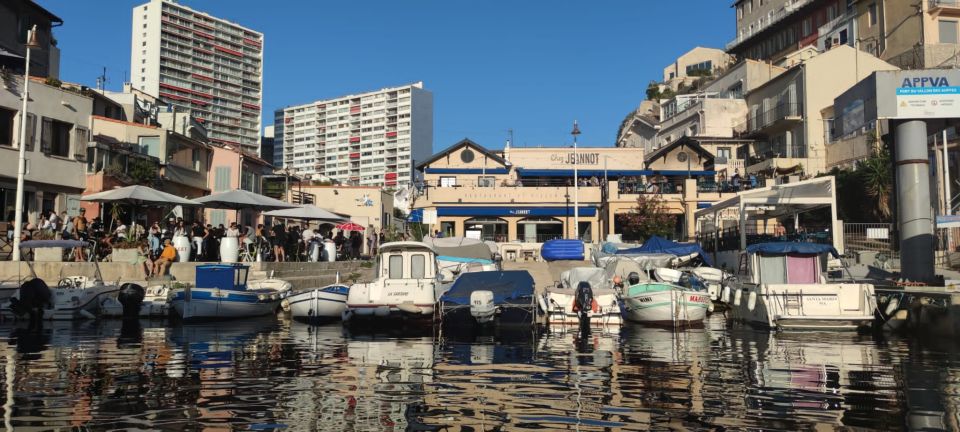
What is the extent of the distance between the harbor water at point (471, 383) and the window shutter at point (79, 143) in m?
16.6

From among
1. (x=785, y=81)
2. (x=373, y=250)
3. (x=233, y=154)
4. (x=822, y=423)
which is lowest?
(x=822, y=423)

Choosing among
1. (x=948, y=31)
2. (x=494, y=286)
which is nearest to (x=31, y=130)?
(x=494, y=286)

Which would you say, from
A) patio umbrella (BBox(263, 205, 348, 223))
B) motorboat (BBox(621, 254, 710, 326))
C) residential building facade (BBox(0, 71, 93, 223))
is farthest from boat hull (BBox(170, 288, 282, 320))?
motorboat (BBox(621, 254, 710, 326))

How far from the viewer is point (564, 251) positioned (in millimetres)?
39750

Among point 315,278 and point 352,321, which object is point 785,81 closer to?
point 315,278

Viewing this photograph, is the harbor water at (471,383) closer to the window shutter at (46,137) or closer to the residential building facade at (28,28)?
the window shutter at (46,137)

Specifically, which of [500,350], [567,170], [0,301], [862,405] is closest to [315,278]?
[0,301]

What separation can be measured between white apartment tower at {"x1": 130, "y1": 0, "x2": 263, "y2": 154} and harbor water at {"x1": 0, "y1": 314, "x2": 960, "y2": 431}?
432ft

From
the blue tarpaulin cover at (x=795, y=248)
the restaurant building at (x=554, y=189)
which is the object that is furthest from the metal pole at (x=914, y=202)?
the restaurant building at (x=554, y=189)

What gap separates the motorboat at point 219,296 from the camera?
24.6m

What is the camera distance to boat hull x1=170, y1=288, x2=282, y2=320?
2455 cm

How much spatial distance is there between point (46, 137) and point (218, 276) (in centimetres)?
1428

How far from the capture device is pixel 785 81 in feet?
186

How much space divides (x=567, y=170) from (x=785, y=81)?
18.0 m
